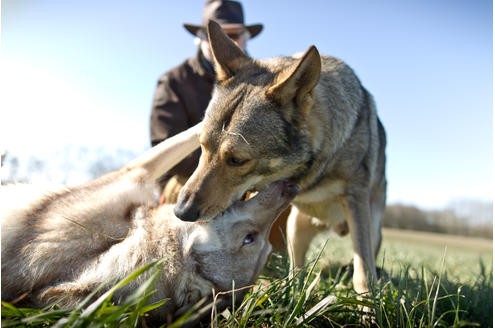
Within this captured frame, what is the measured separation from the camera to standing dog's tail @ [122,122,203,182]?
299 centimetres

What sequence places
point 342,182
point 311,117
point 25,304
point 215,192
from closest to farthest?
1. point 25,304
2. point 215,192
3. point 311,117
4. point 342,182

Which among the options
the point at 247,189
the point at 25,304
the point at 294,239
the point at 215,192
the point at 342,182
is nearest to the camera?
the point at 25,304

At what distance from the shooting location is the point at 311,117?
10.5 ft

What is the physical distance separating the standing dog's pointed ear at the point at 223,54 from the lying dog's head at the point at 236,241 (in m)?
1.15

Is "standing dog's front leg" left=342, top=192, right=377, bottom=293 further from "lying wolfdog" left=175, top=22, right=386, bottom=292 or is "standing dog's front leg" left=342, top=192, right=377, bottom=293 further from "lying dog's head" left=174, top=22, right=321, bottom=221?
"lying dog's head" left=174, top=22, right=321, bottom=221

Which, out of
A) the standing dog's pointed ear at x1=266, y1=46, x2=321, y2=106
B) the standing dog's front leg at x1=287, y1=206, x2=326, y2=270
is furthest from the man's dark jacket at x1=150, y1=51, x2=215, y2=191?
the standing dog's pointed ear at x1=266, y1=46, x2=321, y2=106

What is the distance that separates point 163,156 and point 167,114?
239 cm

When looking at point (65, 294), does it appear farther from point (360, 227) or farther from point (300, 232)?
point (300, 232)

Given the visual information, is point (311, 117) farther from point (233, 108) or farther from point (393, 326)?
point (393, 326)

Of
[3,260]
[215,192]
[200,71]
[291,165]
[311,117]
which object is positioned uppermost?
[200,71]

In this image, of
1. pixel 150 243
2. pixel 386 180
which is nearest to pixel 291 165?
pixel 150 243

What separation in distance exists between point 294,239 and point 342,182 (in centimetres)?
140

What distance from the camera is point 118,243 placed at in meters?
2.37

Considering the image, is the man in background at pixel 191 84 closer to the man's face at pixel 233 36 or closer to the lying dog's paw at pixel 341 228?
the man's face at pixel 233 36
